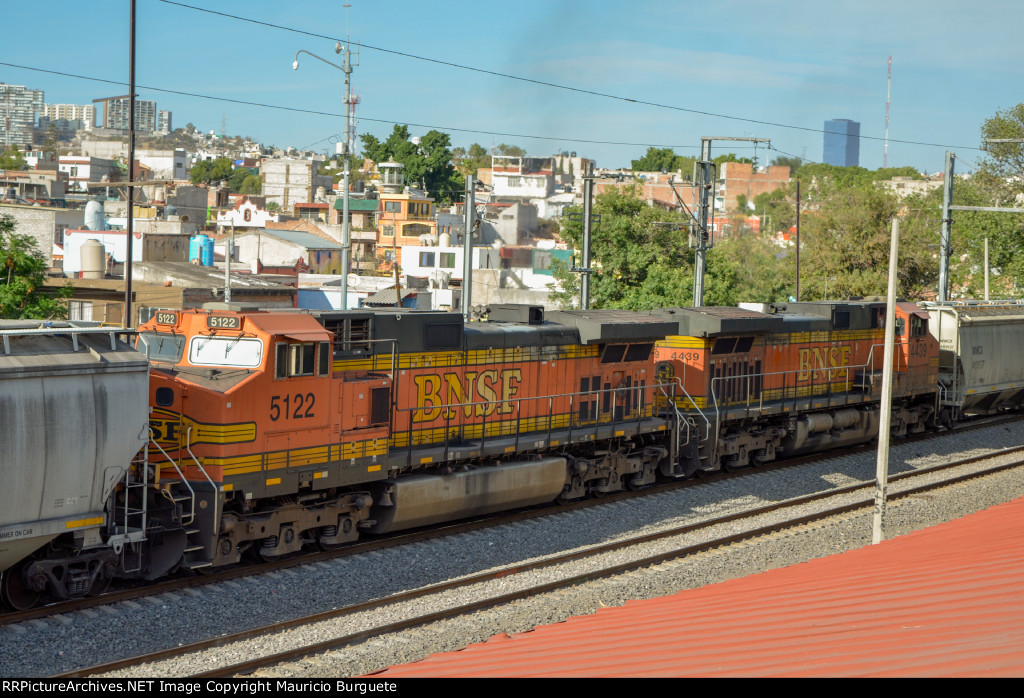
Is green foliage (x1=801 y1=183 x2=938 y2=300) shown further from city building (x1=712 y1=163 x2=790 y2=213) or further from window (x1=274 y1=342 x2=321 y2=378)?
city building (x1=712 y1=163 x2=790 y2=213)

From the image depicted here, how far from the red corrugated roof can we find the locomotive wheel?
19.9 feet

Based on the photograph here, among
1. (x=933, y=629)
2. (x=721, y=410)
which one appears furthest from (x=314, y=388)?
(x=721, y=410)

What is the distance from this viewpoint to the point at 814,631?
6578mm

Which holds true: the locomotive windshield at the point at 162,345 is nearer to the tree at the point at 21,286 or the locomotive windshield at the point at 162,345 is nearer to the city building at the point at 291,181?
the tree at the point at 21,286

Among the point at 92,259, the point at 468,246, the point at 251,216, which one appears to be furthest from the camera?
the point at 251,216

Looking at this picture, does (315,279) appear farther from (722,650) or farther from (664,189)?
(664,189)

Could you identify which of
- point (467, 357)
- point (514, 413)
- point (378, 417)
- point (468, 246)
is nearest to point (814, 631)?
point (378, 417)

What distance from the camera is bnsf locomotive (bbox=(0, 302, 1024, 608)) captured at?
36.7 feet

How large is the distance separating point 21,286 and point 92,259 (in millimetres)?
10218

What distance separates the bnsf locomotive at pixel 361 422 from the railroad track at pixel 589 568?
1.94m

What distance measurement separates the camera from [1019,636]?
212 inches

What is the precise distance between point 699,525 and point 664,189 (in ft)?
402

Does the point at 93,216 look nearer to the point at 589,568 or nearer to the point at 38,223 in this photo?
the point at 38,223

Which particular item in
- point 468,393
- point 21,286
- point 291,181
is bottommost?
point 468,393
